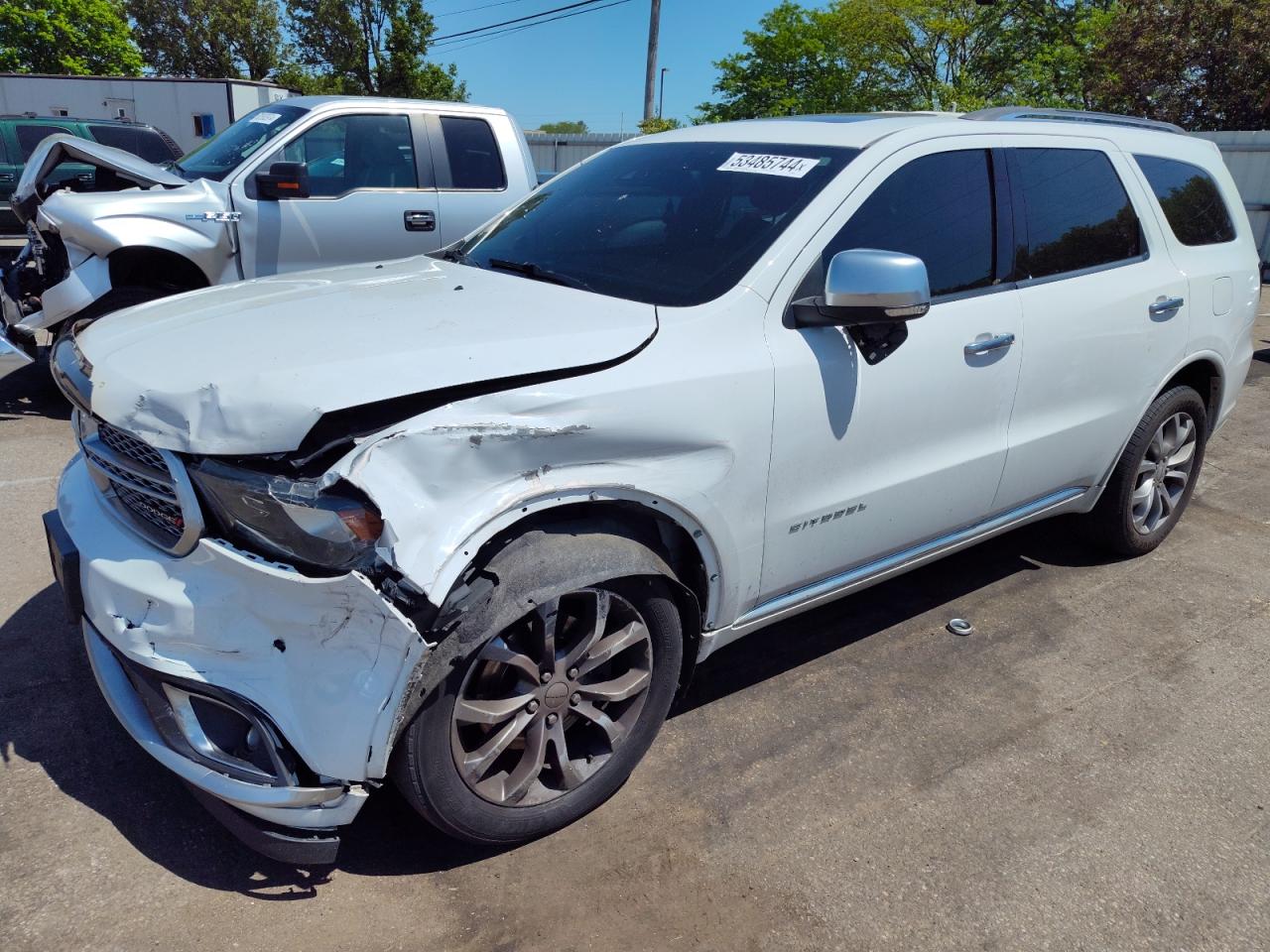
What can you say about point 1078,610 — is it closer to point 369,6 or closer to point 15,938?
point 15,938

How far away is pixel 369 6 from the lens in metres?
33.1

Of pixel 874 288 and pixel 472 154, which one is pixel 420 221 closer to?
pixel 472 154

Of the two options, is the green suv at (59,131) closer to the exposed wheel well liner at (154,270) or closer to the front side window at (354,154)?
the front side window at (354,154)

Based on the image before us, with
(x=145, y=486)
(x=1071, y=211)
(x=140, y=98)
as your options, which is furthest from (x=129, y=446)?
(x=140, y=98)

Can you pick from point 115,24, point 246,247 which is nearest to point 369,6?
point 115,24

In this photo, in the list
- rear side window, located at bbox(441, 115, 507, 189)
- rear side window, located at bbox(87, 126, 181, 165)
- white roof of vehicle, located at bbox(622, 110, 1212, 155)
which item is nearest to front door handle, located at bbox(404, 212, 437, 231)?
rear side window, located at bbox(441, 115, 507, 189)

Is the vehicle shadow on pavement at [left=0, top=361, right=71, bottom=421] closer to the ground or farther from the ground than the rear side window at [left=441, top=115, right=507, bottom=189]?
closer to the ground

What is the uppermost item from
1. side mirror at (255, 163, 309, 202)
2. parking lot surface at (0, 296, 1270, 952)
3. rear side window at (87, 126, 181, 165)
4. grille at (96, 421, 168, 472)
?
rear side window at (87, 126, 181, 165)

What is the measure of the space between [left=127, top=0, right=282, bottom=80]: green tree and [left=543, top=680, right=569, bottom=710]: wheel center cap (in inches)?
1617

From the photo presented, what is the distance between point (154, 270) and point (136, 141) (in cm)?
947

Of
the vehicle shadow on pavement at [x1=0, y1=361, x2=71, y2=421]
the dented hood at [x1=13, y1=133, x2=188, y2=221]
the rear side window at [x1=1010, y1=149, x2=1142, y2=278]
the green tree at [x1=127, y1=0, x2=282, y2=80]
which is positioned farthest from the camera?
the green tree at [x1=127, y1=0, x2=282, y2=80]

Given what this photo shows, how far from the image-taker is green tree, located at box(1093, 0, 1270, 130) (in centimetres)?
2070

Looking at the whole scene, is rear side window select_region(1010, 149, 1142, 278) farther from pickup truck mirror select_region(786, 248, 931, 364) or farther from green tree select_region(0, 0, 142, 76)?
green tree select_region(0, 0, 142, 76)

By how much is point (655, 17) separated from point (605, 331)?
2485cm
